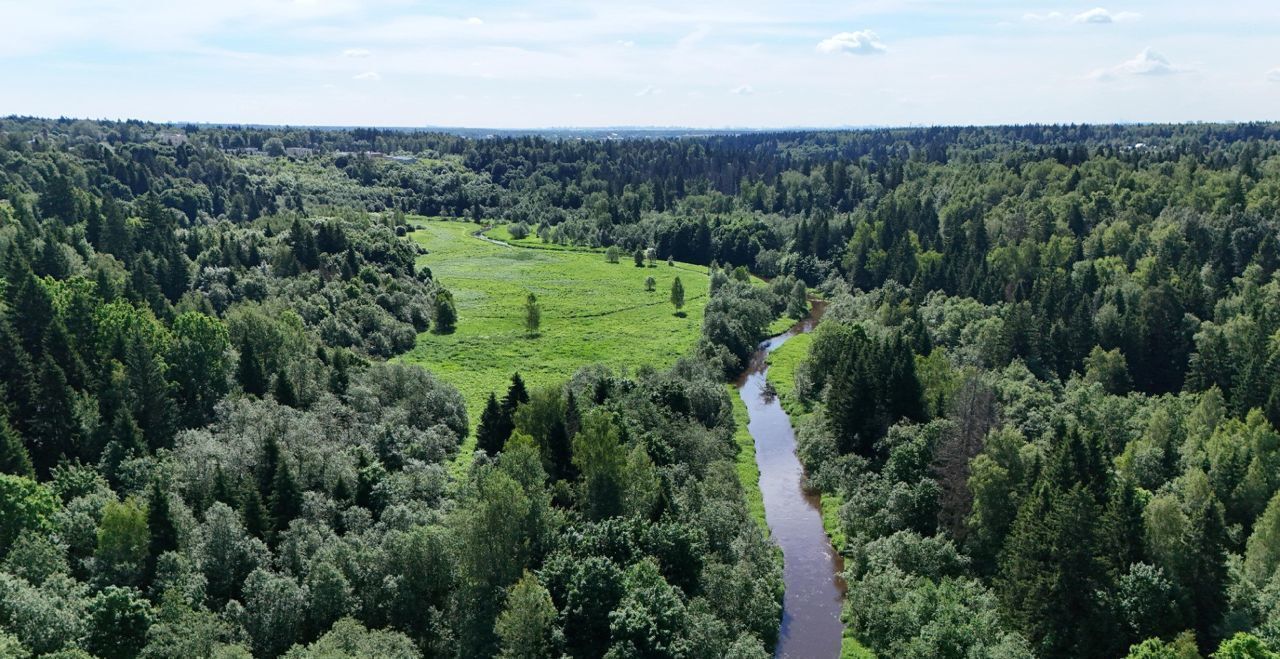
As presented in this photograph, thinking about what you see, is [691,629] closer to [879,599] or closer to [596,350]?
[879,599]

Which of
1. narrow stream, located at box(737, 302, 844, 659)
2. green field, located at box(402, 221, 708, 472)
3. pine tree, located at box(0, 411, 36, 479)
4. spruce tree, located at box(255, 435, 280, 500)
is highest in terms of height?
pine tree, located at box(0, 411, 36, 479)

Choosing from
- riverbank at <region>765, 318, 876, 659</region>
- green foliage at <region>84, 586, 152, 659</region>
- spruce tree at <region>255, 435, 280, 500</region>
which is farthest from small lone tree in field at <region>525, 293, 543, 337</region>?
green foliage at <region>84, 586, 152, 659</region>

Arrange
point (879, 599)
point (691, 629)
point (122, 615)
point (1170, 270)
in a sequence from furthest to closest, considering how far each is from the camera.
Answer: point (1170, 270)
point (879, 599)
point (691, 629)
point (122, 615)

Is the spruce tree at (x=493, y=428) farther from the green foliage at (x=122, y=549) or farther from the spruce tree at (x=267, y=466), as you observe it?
the green foliage at (x=122, y=549)

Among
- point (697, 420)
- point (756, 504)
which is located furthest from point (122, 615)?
point (697, 420)

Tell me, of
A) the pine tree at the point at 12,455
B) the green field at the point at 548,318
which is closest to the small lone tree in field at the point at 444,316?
the green field at the point at 548,318

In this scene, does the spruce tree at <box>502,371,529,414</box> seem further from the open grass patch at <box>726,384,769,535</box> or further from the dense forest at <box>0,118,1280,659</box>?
the open grass patch at <box>726,384,769,535</box>
